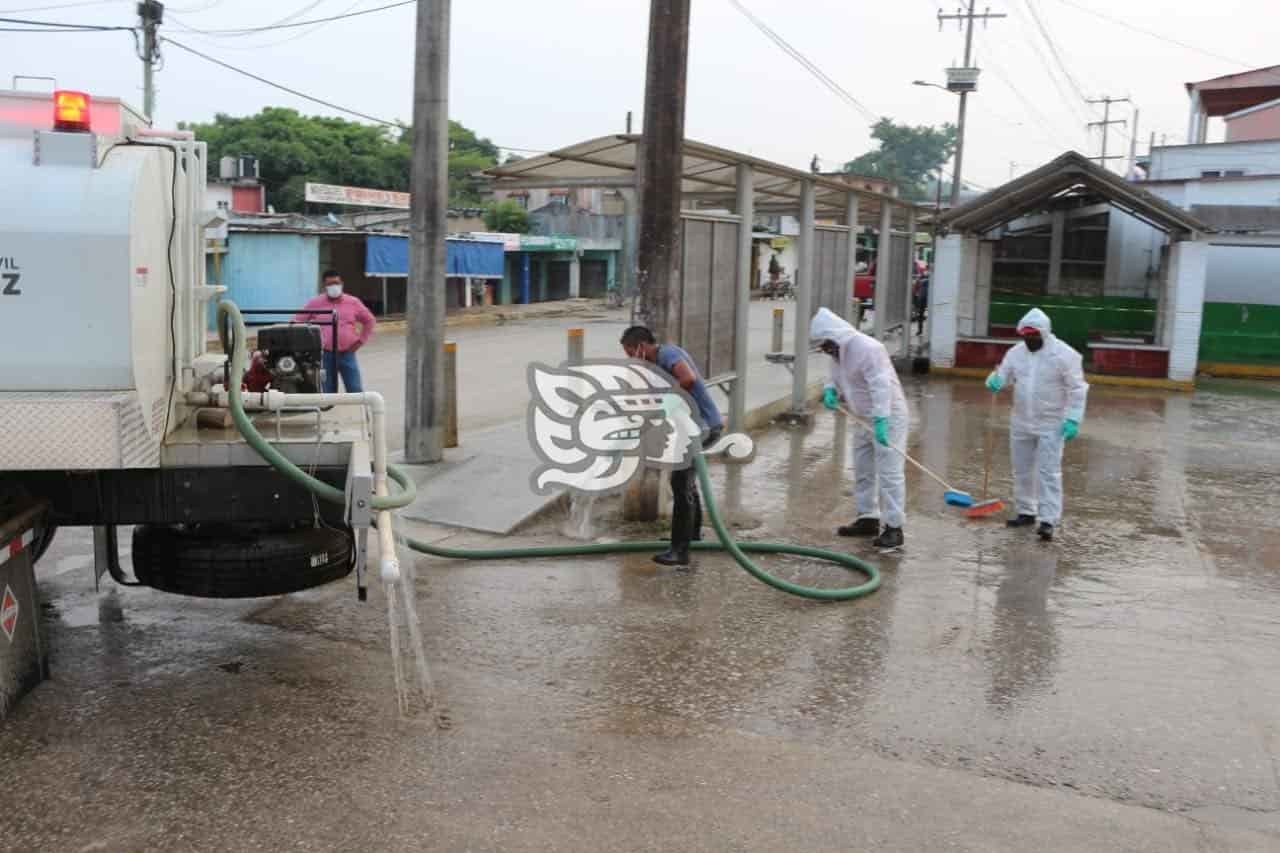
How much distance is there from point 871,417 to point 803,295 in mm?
5638

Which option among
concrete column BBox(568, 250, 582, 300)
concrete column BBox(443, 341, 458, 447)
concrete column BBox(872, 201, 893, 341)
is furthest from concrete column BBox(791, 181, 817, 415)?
concrete column BBox(568, 250, 582, 300)

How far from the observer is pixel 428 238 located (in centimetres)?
973

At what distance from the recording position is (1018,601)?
697 cm

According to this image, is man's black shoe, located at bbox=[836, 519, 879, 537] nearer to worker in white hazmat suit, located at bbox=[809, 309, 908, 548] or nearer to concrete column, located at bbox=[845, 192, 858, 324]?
worker in white hazmat suit, located at bbox=[809, 309, 908, 548]

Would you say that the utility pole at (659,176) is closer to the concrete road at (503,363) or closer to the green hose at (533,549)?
the green hose at (533,549)

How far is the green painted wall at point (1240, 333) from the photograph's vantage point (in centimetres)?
2081

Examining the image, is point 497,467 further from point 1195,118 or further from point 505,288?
point 1195,118

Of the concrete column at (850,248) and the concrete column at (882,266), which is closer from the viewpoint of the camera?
the concrete column at (850,248)

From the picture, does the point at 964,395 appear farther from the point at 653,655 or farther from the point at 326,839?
the point at 326,839

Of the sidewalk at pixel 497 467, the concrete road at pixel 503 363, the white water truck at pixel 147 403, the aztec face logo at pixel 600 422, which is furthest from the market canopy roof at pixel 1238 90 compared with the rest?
the white water truck at pixel 147 403

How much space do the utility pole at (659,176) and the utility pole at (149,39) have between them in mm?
19204

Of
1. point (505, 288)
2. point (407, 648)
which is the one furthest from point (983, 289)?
point (505, 288)

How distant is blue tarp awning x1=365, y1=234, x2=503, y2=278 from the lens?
28.1 metres

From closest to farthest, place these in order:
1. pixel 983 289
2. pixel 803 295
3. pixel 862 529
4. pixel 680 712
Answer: pixel 680 712
pixel 862 529
pixel 803 295
pixel 983 289
